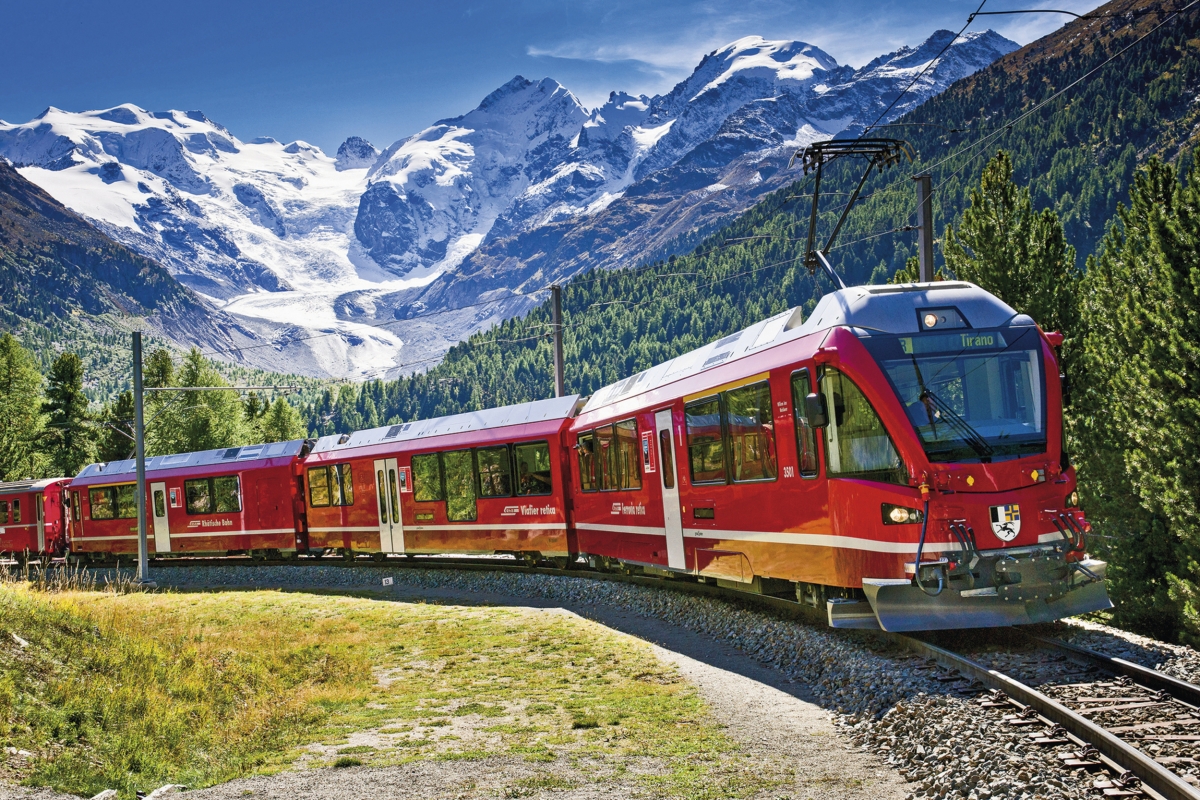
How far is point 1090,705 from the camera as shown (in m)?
7.93

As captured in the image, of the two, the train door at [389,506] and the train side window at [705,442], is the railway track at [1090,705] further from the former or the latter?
the train door at [389,506]

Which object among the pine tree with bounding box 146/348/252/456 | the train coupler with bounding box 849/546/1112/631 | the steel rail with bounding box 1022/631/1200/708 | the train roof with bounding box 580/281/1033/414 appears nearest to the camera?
the steel rail with bounding box 1022/631/1200/708

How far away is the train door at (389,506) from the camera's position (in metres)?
26.5

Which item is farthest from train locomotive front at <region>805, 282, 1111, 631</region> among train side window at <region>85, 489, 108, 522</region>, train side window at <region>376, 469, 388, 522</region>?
train side window at <region>85, 489, 108, 522</region>

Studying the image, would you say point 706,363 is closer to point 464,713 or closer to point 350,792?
point 464,713

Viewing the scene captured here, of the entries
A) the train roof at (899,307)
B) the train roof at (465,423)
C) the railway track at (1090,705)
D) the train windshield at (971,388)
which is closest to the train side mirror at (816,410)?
the train windshield at (971,388)

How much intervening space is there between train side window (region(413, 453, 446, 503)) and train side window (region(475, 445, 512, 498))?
1.62 metres

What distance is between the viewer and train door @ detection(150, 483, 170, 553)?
34.7 metres

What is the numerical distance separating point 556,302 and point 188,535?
45.8 feet

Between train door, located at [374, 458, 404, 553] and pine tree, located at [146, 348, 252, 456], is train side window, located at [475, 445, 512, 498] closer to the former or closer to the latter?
train door, located at [374, 458, 404, 553]

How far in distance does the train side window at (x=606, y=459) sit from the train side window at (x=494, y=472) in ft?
12.7

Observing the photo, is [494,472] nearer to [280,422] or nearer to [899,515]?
[899,515]

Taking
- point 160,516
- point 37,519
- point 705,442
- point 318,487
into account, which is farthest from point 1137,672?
point 37,519

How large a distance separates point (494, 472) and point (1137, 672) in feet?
53.1
